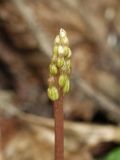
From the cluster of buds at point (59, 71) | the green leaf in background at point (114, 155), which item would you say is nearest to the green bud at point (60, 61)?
the cluster of buds at point (59, 71)

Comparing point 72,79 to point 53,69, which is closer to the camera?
point 53,69

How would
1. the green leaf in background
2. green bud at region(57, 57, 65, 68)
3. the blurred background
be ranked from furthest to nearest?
the blurred background → the green leaf in background → green bud at region(57, 57, 65, 68)

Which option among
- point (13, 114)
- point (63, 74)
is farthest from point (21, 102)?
point (63, 74)

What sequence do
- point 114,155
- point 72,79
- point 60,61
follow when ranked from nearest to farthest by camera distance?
point 60,61
point 114,155
point 72,79

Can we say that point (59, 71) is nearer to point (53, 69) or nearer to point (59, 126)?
point (53, 69)

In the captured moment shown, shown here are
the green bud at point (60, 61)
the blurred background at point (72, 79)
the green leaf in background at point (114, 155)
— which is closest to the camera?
the green bud at point (60, 61)

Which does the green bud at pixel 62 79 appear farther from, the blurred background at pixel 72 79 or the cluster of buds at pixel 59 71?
the blurred background at pixel 72 79

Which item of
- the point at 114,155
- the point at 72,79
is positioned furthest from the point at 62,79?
the point at 72,79

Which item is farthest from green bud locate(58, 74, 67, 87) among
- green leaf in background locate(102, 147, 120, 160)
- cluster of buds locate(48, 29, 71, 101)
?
green leaf in background locate(102, 147, 120, 160)

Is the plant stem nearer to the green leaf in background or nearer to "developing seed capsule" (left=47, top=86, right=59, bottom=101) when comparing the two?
"developing seed capsule" (left=47, top=86, right=59, bottom=101)
